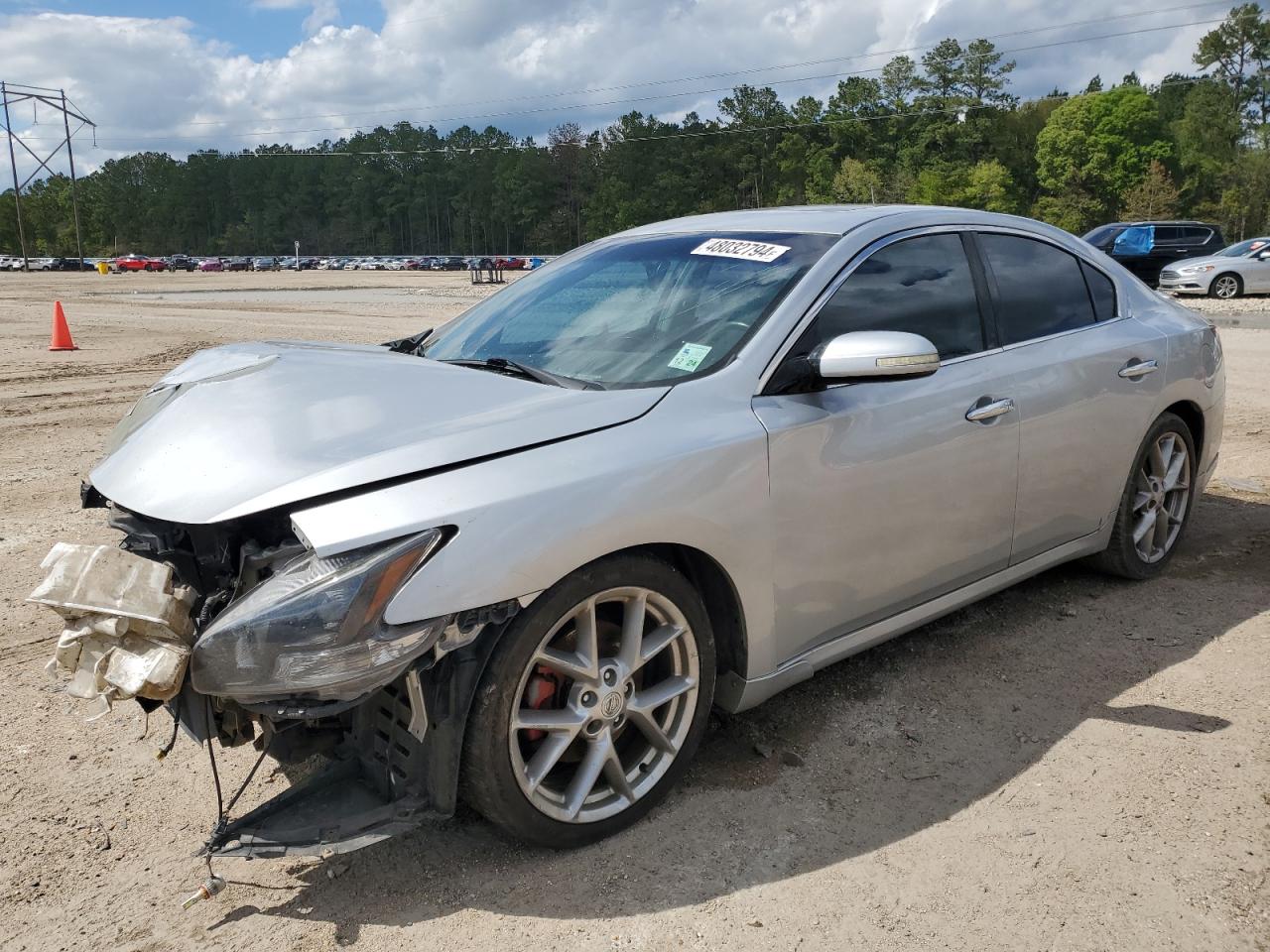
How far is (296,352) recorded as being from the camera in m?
3.38

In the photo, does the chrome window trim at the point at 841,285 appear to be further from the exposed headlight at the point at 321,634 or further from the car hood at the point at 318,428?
the exposed headlight at the point at 321,634

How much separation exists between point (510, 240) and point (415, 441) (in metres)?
148

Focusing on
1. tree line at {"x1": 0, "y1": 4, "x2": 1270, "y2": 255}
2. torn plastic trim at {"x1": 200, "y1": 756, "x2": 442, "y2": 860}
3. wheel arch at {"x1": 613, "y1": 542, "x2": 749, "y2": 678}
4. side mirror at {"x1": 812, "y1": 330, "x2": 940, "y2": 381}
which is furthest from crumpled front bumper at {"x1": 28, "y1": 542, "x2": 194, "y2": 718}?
tree line at {"x1": 0, "y1": 4, "x2": 1270, "y2": 255}

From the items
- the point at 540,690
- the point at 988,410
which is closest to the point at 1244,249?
the point at 988,410

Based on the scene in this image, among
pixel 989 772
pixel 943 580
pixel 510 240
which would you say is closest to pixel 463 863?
pixel 989 772

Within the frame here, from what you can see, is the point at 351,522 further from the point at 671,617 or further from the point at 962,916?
the point at 962,916

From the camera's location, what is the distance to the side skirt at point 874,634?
2996 millimetres

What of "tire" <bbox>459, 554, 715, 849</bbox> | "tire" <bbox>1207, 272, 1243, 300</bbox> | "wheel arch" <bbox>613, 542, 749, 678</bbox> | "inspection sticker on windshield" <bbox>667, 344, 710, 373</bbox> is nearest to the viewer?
"tire" <bbox>459, 554, 715, 849</bbox>

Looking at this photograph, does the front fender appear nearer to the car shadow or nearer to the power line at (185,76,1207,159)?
the car shadow

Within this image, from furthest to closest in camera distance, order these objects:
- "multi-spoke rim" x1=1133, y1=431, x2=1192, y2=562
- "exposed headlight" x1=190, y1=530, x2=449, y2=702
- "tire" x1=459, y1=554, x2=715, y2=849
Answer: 1. "multi-spoke rim" x1=1133, y1=431, x2=1192, y2=562
2. "tire" x1=459, y1=554, x2=715, y2=849
3. "exposed headlight" x1=190, y1=530, x2=449, y2=702

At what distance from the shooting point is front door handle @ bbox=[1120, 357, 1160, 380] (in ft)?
13.6

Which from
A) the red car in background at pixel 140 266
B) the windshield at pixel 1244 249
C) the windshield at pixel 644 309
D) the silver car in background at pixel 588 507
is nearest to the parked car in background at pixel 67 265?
the red car in background at pixel 140 266

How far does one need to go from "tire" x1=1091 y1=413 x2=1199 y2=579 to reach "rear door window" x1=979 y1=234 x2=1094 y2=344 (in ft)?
2.45

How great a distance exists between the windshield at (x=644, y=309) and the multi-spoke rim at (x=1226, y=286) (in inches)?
875
